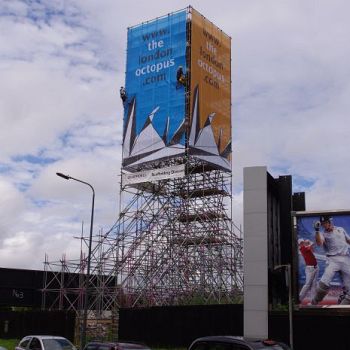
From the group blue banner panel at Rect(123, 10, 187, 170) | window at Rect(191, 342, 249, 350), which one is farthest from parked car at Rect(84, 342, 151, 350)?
blue banner panel at Rect(123, 10, 187, 170)

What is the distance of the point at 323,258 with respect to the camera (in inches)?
1022

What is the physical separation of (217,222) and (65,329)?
1329cm

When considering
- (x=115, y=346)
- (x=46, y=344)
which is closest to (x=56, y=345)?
(x=46, y=344)

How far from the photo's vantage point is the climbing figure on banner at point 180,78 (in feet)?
140

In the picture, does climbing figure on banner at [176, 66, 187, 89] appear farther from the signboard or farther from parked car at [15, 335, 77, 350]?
parked car at [15, 335, 77, 350]

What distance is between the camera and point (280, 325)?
2584cm

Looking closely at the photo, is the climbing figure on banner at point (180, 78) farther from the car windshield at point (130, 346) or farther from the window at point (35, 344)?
the car windshield at point (130, 346)

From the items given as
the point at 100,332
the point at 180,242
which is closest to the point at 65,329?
the point at 100,332

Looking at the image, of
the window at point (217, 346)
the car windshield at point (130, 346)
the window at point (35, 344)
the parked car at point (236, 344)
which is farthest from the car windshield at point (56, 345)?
the parked car at point (236, 344)

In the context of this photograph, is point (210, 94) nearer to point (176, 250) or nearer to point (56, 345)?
point (176, 250)

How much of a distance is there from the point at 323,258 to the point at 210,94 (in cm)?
2135

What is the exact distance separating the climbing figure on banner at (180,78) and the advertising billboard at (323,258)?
1846 cm

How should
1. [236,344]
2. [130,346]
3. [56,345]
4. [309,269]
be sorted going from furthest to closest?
[309,269] < [56,345] < [130,346] < [236,344]

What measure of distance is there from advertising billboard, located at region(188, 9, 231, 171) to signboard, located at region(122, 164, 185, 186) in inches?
62.0
